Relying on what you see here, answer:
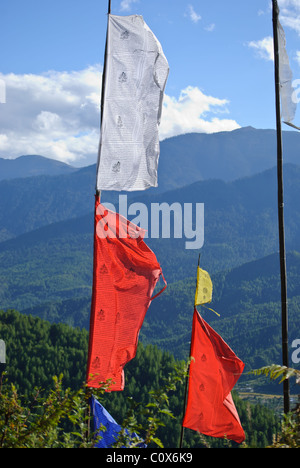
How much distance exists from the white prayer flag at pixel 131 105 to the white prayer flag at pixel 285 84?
3.41 metres

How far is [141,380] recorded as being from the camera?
123812 mm

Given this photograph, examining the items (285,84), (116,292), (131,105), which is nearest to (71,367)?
(285,84)

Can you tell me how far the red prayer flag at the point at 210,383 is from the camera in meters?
18.0

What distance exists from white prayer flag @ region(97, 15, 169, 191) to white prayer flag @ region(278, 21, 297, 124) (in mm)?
3410

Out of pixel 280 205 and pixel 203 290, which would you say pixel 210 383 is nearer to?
pixel 203 290

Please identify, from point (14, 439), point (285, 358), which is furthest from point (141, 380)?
point (14, 439)

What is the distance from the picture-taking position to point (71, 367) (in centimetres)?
11806

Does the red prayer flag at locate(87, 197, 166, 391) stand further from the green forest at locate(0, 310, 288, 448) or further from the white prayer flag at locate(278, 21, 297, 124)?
the green forest at locate(0, 310, 288, 448)

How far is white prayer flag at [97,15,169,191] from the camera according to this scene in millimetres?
13156

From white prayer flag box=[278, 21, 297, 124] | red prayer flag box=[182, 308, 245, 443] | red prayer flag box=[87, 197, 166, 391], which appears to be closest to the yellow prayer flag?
red prayer flag box=[182, 308, 245, 443]

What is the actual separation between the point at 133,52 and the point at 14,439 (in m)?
9.56

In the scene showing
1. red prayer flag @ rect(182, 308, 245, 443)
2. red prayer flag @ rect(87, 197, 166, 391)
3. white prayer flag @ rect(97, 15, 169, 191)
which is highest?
white prayer flag @ rect(97, 15, 169, 191)

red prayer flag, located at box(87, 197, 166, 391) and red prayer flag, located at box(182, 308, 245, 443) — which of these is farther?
red prayer flag, located at box(182, 308, 245, 443)

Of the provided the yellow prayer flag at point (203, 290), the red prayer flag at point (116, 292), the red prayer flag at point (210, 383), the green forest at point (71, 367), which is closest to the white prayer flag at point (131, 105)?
the red prayer flag at point (116, 292)
